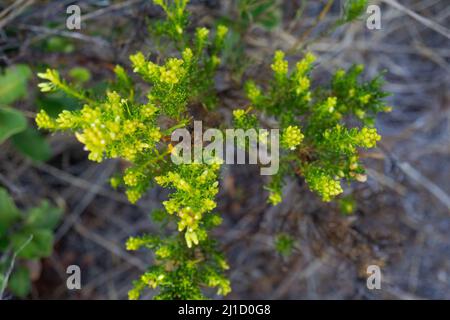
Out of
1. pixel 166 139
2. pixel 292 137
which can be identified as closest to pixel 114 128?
pixel 166 139

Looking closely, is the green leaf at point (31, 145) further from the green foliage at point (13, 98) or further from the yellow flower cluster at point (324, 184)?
the yellow flower cluster at point (324, 184)

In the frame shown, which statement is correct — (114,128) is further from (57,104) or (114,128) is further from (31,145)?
(31,145)

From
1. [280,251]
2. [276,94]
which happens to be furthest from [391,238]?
[276,94]

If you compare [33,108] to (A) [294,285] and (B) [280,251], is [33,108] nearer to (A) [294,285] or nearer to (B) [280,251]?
(B) [280,251]

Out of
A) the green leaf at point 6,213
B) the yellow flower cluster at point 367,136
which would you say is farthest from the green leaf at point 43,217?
the yellow flower cluster at point 367,136

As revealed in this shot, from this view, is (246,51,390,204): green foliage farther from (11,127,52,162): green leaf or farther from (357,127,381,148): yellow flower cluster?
(11,127,52,162): green leaf

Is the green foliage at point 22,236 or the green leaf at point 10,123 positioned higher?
the green leaf at point 10,123
